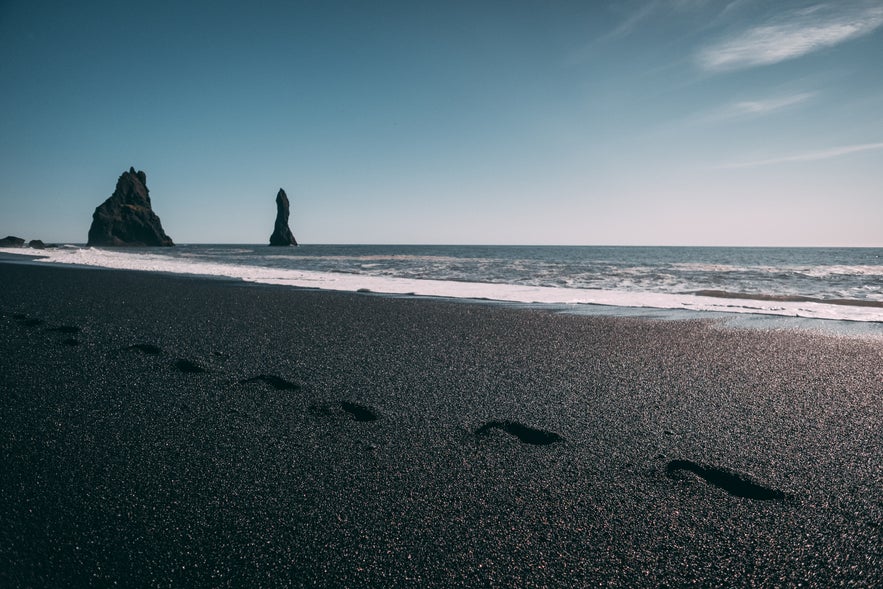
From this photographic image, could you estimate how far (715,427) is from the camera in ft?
10.2

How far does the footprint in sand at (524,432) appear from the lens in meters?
2.89

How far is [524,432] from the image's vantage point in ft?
9.89

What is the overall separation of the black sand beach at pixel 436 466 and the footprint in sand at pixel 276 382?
0.07 ft

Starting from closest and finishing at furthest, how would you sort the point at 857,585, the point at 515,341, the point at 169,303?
the point at 857,585, the point at 515,341, the point at 169,303

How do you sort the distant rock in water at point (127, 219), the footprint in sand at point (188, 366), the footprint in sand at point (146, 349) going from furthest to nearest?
the distant rock in water at point (127, 219), the footprint in sand at point (146, 349), the footprint in sand at point (188, 366)

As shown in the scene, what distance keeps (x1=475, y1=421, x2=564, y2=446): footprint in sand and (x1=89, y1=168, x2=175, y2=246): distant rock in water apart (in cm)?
Result: 13651

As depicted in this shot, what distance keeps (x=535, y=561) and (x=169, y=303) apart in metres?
8.63

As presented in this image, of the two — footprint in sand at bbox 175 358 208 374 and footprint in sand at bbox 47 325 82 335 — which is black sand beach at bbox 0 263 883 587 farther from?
footprint in sand at bbox 47 325 82 335

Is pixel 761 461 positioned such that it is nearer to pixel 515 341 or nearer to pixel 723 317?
pixel 515 341

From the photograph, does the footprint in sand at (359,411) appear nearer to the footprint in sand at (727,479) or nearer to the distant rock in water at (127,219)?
the footprint in sand at (727,479)

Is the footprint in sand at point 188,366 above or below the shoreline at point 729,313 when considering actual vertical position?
below

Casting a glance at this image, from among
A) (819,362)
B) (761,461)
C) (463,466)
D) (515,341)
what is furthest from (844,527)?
(515,341)

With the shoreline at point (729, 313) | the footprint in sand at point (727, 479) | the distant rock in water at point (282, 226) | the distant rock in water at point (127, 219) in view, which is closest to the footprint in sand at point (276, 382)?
the footprint in sand at point (727, 479)

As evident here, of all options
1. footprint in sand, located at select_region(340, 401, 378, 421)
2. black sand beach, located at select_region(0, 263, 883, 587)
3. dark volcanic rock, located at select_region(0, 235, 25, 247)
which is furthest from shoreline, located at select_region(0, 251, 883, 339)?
dark volcanic rock, located at select_region(0, 235, 25, 247)
